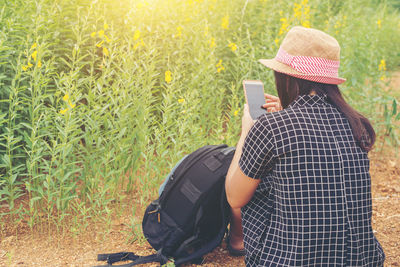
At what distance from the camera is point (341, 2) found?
710cm

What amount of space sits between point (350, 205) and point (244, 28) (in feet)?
11.0

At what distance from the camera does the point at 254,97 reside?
219cm

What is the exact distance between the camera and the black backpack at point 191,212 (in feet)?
7.36

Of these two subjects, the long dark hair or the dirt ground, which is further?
the dirt ground

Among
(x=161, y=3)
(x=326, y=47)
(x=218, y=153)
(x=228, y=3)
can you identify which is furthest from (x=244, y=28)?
(x=326, y=47)

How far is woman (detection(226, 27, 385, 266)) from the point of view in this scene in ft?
5.41

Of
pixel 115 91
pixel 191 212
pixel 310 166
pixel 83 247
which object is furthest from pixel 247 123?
pixel 83 247

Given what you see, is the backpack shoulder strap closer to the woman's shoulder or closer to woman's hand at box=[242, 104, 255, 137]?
woman's hand at box=[242, 104, 255, 137]

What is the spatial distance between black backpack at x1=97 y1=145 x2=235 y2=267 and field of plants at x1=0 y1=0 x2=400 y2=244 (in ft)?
1.17

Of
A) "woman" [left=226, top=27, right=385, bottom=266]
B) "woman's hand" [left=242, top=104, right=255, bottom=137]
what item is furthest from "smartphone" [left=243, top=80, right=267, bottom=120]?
"woman" [left=226, top=27, right=385, bottom=266]

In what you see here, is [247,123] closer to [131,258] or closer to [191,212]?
[191,212]

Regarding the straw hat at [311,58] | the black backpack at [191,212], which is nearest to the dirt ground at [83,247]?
the black backpack at [191,212]

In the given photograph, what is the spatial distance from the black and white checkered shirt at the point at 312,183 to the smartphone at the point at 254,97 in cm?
38

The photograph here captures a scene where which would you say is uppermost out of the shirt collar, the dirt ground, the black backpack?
the shirt collar
